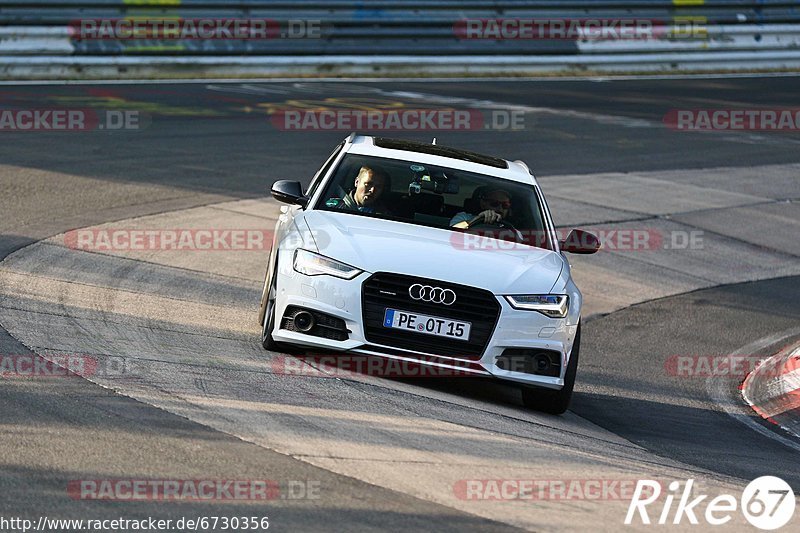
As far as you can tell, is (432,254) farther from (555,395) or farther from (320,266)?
(555,395)

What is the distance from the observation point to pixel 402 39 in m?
26.2

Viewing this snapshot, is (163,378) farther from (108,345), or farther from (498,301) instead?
(498,301)

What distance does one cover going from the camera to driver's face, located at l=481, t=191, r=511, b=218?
30.9ft

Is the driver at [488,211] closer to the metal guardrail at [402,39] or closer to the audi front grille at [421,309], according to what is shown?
the audi front grille at [421,309]

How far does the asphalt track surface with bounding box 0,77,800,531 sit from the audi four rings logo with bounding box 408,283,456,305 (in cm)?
67

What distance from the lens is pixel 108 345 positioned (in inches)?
327

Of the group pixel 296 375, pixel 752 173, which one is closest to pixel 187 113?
pixel 752 173

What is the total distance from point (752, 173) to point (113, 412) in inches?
593

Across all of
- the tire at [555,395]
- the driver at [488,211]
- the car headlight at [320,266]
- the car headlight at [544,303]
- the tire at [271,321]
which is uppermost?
the driver at [488,211]

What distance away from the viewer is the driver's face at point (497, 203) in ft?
30.9

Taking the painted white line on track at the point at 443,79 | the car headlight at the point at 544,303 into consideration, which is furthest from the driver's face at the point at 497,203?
the painted white line on track at the point at 443,79

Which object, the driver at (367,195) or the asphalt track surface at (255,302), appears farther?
the driver at (367,195)

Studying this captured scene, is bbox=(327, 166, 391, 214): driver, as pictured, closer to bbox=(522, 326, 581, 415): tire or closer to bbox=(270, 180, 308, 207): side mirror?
bbox=(270, 180, 308, 207): side mirror

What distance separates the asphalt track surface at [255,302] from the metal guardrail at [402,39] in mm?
1041
